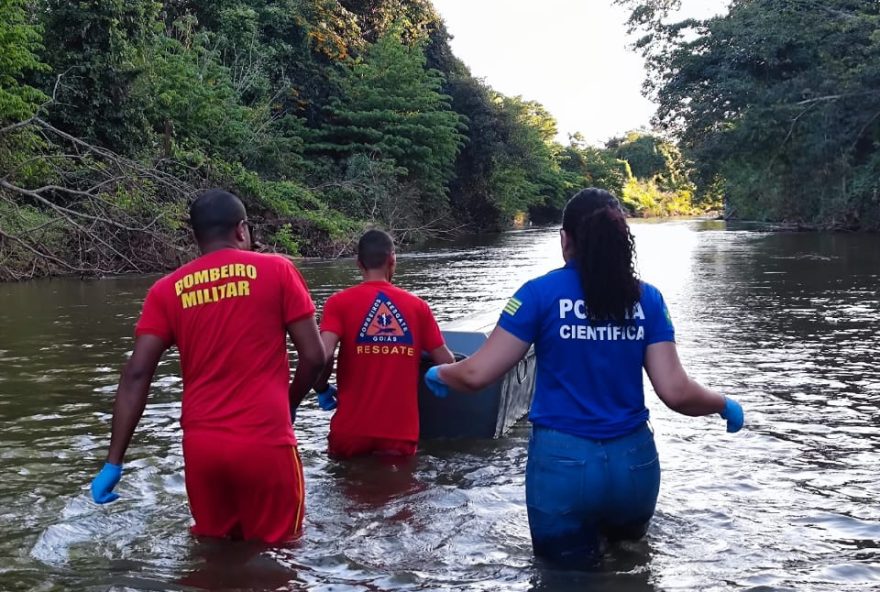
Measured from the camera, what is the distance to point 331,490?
5727 millimetres

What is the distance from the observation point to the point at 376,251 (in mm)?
5664

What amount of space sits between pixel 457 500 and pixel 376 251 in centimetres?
152

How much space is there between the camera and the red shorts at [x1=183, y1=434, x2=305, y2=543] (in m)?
3.85

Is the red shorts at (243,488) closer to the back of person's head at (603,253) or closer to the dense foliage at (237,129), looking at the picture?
the back of person's head at (603,253)

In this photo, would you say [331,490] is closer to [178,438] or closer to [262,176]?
[178,438]

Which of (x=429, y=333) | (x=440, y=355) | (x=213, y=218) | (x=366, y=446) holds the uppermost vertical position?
(x=213, y=218)

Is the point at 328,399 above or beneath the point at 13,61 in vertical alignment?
beneath

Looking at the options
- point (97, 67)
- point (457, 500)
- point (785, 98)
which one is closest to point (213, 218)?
point (457, 500)

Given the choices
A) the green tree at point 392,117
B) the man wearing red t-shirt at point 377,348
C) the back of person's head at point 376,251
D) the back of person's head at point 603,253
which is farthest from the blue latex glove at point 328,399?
the green tree at point 392,117

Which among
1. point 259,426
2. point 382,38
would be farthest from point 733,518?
point 382,38

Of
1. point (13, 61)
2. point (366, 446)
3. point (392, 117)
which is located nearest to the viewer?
point (366, 446)

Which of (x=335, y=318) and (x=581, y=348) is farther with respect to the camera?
(x=335, y=318)

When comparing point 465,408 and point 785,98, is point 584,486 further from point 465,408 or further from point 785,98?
point 785,98

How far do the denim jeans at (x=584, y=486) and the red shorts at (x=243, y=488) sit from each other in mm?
1011
